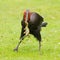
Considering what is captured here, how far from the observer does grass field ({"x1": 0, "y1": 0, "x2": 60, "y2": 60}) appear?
13.9m

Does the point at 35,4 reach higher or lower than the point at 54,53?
lower

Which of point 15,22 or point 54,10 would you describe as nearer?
point 15,22

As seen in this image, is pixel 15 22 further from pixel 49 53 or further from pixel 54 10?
pixel 49 53

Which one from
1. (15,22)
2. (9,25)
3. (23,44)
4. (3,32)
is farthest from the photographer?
(15,22)

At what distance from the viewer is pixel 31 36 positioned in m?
18.1

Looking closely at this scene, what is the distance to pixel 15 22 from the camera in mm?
24609

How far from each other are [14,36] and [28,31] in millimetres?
4765

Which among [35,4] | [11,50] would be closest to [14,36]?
[11,50]

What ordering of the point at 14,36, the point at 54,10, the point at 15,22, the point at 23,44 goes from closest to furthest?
1. the point at 23,44
2. the point at 14,36
3. the point at 15,22
4. the point at 54,10

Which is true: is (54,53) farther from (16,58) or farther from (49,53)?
(16,58)

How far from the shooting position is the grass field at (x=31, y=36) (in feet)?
45.7

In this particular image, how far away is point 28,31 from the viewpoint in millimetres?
14016

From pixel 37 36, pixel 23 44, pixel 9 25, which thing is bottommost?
pixel 9 25

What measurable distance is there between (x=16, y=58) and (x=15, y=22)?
11482 millimetres
